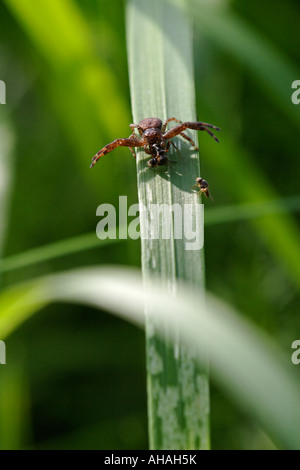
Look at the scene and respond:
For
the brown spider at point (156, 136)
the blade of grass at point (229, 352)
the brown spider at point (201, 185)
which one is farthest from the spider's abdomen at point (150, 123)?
the blade of grass at point (229, 352)

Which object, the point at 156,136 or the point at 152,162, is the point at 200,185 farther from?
the point at 156,136

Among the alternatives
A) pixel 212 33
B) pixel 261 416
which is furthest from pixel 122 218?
pixel 261 416

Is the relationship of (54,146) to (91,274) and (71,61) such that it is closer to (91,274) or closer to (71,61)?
(71,61)

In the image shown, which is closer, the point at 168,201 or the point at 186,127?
the point at 168,201

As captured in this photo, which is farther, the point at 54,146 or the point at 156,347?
the point at 54,146

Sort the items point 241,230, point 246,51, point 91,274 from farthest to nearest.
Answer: point 241,230
point 246,51
point 91,274

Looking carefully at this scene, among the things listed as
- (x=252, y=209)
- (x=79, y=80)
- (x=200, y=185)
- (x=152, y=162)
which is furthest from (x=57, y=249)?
(x=79, y=80)
